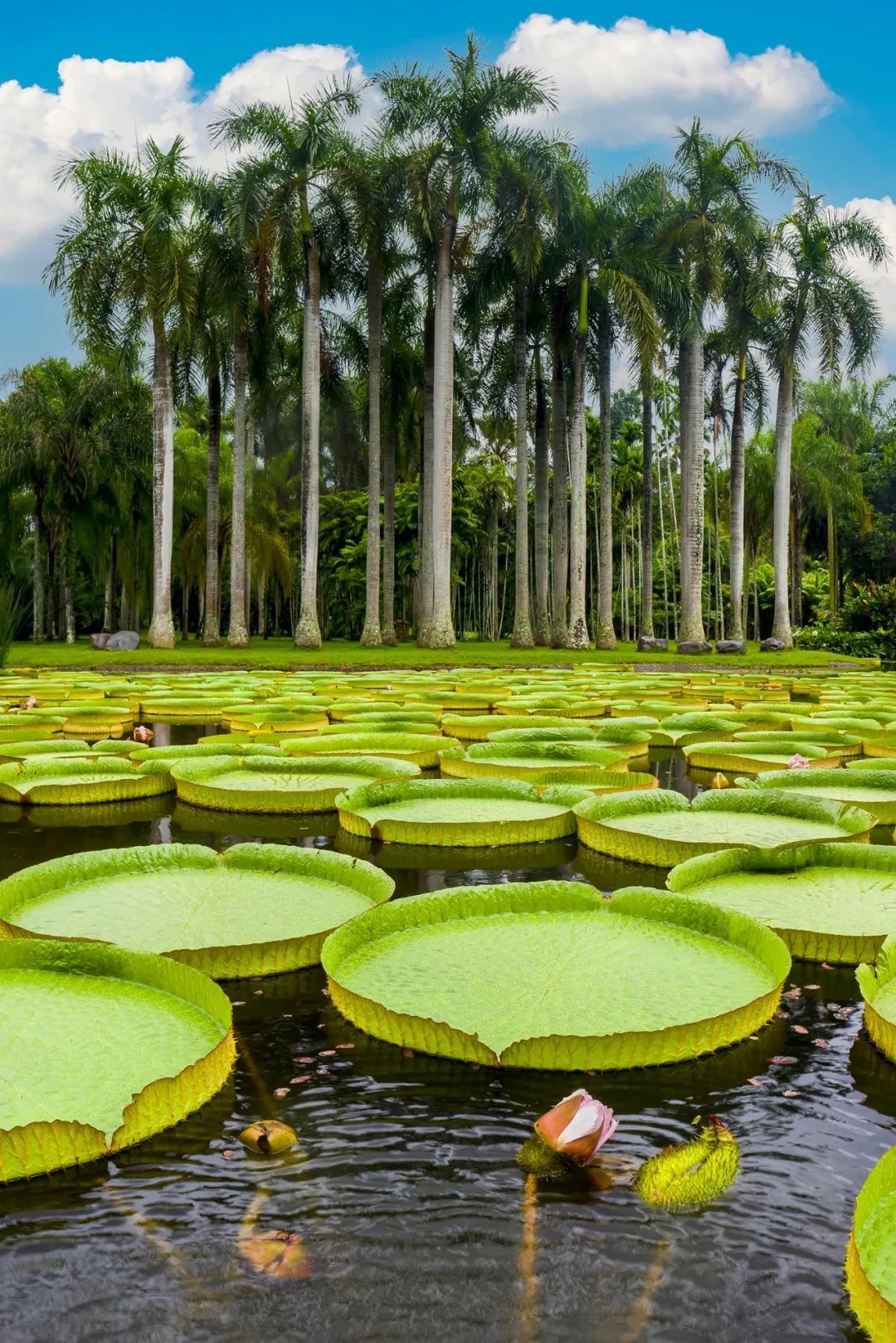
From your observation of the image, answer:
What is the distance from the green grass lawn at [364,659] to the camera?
1800 centimetres

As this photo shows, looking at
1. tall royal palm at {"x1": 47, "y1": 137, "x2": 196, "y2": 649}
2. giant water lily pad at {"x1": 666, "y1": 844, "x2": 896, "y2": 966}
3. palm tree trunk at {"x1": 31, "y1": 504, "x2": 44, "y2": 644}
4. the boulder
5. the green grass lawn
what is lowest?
giant water lily pad at {"x1": 666, "y1": 844, "x2": 896, "y2": 966}

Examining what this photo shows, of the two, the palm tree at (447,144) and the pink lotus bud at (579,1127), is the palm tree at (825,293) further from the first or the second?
the pink lotus bud at (579,1127)

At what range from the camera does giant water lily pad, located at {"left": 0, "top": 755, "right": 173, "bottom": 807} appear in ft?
15.6

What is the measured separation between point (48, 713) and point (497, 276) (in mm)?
20400

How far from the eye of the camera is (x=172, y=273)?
2152cm

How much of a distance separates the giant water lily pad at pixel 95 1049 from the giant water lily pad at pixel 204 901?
278 millimetres

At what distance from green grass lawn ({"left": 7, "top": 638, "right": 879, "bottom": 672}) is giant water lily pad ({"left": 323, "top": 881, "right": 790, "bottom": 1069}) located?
49.3 ft

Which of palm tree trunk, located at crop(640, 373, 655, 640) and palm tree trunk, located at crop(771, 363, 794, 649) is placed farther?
palm tree trunk, located at crop(640, 373, 655, 640)

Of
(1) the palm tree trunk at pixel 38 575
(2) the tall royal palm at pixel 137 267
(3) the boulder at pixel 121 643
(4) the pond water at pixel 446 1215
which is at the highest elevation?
(2) the tall royal palm at pixel 137 267

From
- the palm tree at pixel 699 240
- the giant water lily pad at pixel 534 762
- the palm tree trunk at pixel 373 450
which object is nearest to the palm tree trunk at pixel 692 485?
the palm tree at pixel 699 240

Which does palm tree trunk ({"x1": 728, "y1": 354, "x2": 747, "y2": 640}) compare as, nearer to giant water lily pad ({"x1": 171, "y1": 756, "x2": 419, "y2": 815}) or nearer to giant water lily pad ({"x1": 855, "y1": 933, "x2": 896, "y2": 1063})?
giant water lily pad ({"x1": 171, "y1": 756, "x2": 419, "y2": 815})

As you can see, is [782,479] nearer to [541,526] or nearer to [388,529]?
[541,526]

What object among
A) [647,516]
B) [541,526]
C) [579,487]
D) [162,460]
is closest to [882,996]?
[162,460]

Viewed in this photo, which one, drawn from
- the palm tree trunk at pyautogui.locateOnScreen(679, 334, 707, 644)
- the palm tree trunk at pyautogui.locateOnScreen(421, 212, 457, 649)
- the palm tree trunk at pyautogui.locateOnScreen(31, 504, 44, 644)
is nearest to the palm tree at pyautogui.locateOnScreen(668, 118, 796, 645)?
the palm tree trunk at pyautogui.locateOnScreen(679, 334, 707, 644)
